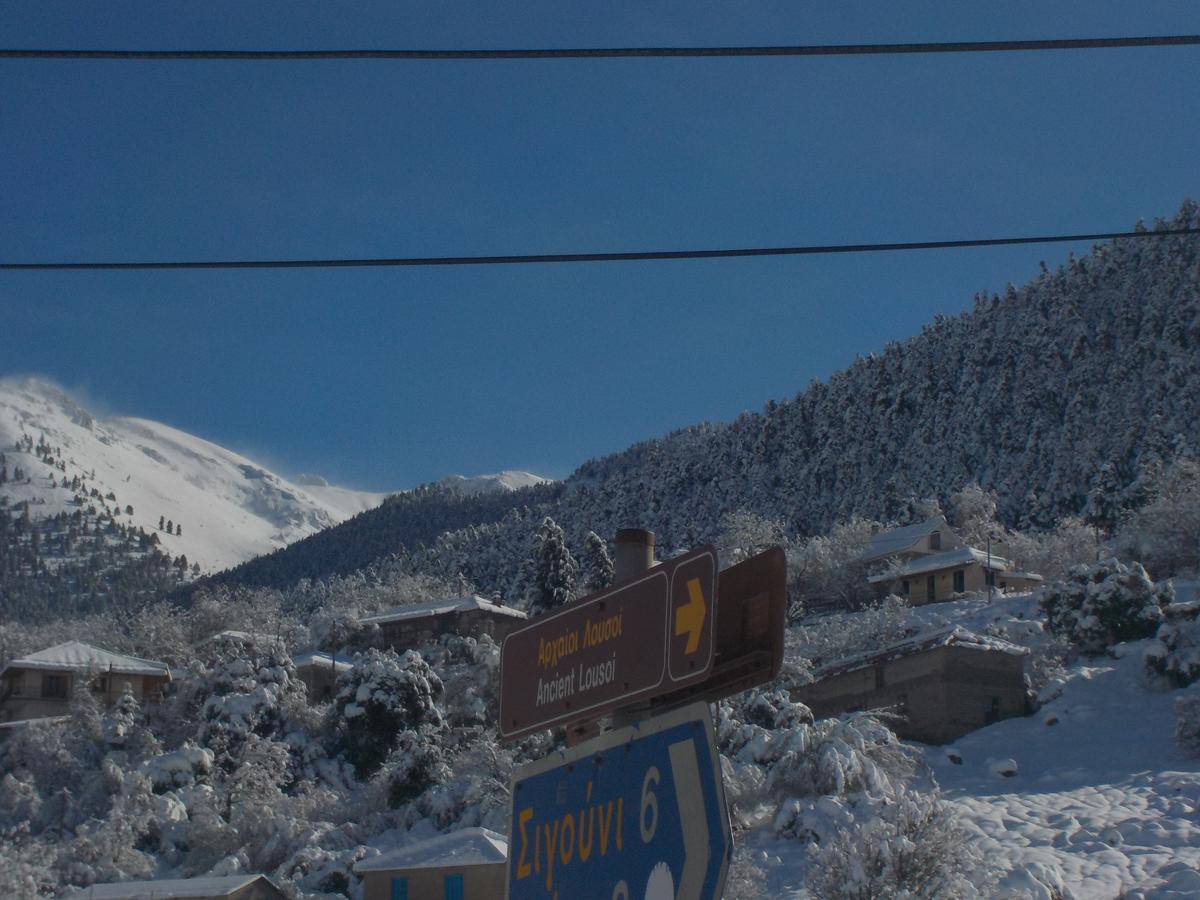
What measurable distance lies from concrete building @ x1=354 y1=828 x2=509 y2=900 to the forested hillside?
64.5 m

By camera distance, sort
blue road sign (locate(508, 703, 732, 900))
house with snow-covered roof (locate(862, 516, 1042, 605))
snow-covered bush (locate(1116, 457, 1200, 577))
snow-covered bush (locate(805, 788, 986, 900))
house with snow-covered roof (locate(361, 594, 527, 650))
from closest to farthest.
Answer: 1. blue road sign (locate(508, 703, 732, 900))
2. snow-covered bush (locate(805, 788, 986, 900))
3. snow-covered bush (locate(1116, 457, 1200, 577))
4. house with snow-covered roof (locate(361, 594, 527, 650))
5. house with snow-covered roof (locate(862, 516, 1042, 605))

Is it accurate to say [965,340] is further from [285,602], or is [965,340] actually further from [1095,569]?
[1095,569]

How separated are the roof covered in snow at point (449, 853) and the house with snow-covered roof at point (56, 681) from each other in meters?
33.6

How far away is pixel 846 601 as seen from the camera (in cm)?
8569

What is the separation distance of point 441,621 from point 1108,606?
35.7 meters

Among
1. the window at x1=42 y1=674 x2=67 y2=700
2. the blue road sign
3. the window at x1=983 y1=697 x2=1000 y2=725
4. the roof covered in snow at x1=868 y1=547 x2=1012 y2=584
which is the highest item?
the roof covered in snow at x1=868 y1=547 x2=1012 y2=584

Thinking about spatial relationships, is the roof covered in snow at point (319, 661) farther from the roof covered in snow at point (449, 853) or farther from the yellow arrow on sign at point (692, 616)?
the yellow arrow on sign at point (692, 616)

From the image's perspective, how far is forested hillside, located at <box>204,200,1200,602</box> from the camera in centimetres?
11306

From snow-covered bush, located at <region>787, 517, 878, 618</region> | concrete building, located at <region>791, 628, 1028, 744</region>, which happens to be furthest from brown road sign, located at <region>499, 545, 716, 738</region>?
snow-covered bush, located at <region>787, 517, 878, 618</region>

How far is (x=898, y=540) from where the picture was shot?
8725 centimetres

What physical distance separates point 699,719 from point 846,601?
8277 centimetres

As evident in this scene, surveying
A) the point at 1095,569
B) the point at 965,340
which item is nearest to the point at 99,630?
the point at 1095,569

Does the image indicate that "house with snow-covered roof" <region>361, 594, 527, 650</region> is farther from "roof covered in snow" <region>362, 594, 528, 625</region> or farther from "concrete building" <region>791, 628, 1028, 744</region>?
"concrete building" <region>791, 628, 1028, 744</region>

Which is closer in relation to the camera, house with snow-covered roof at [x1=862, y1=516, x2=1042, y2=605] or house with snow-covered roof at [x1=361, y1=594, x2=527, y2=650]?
house with snow-covered roof at [x1=361, y1=594, x2=527, y2=650]
